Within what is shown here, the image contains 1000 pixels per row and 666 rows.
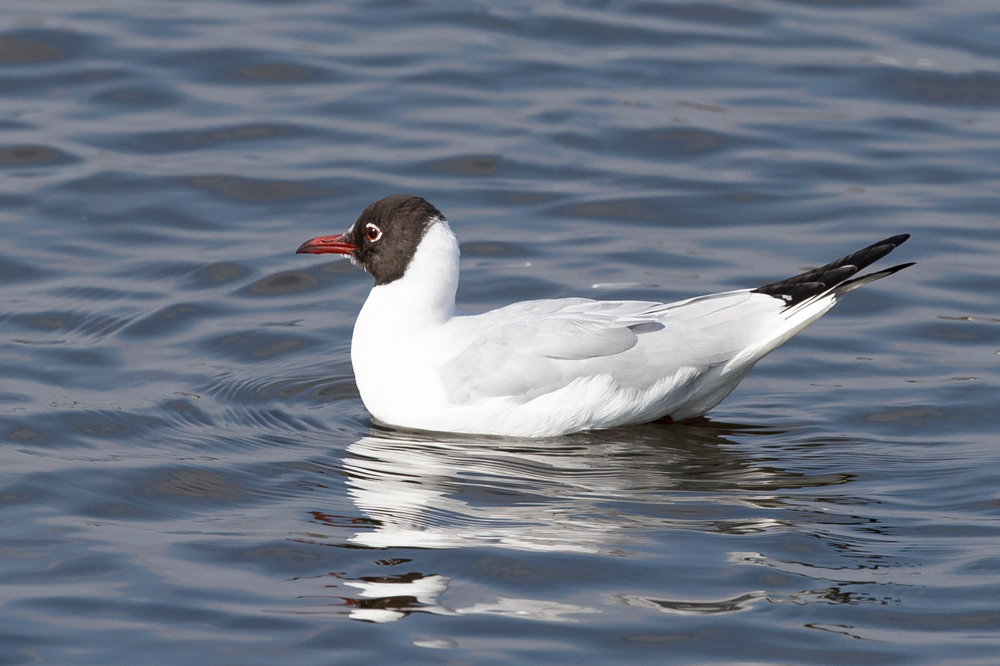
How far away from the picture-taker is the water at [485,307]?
5.86 metres

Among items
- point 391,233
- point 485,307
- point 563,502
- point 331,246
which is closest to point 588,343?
point 563,502

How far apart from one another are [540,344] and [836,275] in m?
1.60

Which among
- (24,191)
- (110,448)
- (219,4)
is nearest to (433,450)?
(110,448)

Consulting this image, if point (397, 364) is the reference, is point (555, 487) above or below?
below

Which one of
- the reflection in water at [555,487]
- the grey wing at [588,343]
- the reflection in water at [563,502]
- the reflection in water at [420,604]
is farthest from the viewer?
the grey wing at [588,343]

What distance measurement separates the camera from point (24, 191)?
36.9 feet

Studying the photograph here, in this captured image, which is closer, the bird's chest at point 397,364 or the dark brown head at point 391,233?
the bird's chest at point 397,364

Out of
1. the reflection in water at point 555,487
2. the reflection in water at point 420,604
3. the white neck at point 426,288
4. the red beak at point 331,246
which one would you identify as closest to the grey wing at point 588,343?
the white neck at point 426,288

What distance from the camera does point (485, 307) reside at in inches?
381

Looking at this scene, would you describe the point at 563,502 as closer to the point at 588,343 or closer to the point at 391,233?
the point at 588,343

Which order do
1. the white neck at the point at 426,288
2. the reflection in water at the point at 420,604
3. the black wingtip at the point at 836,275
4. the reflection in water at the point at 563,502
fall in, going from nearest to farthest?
the reflection in water at the point at 420,604 < the reflection in water at the point at 563,502 < the black wingtip at the point at 836,275 < the white neck at the point at 426,288

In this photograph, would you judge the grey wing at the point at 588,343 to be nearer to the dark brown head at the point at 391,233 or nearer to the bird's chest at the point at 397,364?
the bird's chest at the point at 397,364

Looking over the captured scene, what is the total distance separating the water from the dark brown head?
0.83m

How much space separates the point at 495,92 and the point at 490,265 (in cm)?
336
